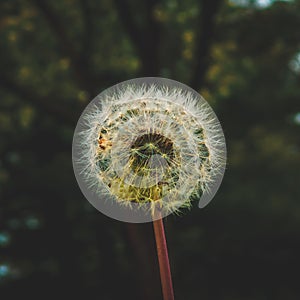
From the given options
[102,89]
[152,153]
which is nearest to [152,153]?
[152,153]

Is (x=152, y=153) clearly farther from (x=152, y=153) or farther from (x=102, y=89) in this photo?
(x=102, y=89)

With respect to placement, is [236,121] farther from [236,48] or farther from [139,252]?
[139,252]

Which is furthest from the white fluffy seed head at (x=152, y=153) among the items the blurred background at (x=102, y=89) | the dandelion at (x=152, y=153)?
the blurred background at (x=102, y=89)

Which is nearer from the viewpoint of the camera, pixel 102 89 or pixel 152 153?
pixel 152 153

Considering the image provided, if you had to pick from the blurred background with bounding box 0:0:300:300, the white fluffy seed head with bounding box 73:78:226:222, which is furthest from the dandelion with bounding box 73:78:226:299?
the blurred background with bounding box 0:0:300:300

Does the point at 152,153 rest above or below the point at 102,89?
below

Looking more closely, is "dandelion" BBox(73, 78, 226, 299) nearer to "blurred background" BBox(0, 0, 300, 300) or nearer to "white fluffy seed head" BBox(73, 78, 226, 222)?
"white fluffy seed head" BBox(73, 78, 226, 222)

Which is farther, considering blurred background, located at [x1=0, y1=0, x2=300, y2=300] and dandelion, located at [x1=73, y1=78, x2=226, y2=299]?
blurred background, located at [x1=0, y1=0, x2=300, y2=300]
